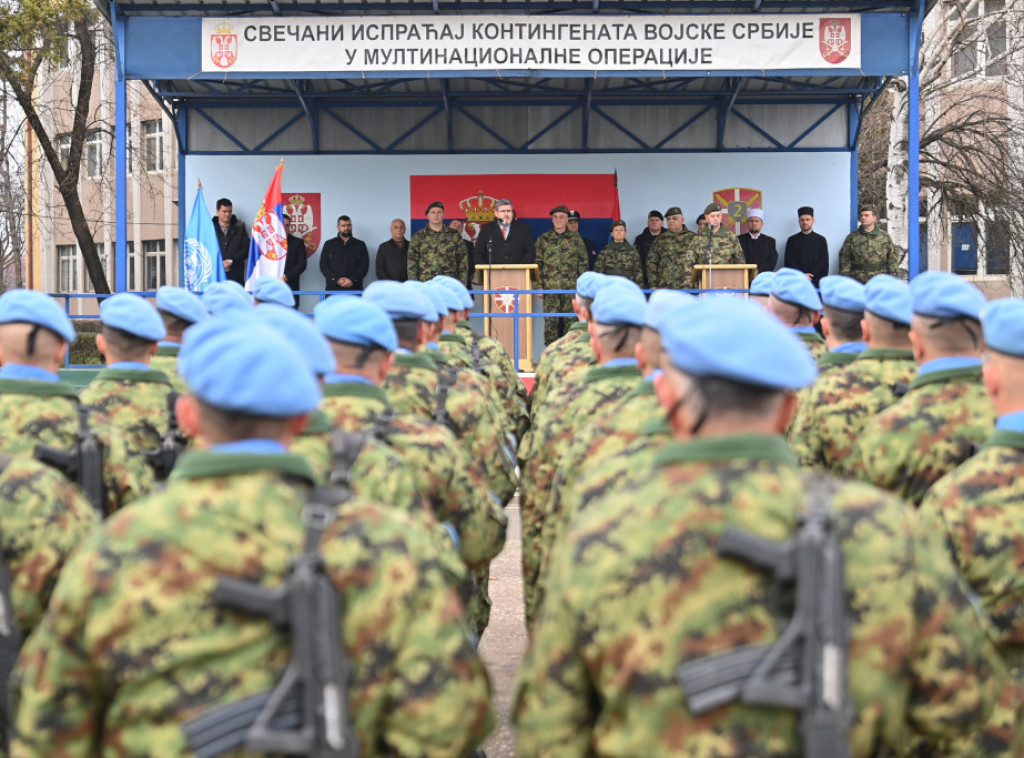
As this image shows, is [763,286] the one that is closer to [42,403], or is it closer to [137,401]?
[137,401]

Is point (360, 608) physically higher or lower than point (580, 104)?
lower

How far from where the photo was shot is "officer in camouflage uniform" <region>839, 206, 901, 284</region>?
16828mm

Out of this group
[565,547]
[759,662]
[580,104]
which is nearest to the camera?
[759,662]

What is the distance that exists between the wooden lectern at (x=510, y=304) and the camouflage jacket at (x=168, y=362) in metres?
8.31

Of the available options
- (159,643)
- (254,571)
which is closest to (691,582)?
(254,571)

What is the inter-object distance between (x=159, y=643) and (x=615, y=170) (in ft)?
54.2

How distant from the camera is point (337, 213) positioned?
60.0ft

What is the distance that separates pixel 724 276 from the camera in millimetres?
A: 15055

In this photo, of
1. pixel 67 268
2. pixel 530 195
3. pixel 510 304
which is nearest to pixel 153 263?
pixel 67 268

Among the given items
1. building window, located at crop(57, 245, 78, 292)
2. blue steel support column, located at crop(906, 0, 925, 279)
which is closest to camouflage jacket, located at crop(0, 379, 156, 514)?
blue steel support column, located at crop(906, 0, 925, 279)

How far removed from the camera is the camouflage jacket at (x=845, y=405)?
4980 millimetres

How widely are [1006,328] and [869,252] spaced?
14.0 metres

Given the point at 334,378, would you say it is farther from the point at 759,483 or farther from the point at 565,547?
the point at 759,483

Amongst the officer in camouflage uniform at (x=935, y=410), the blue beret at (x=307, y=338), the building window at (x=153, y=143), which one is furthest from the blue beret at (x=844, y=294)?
the building window at (x=153, y=143)
